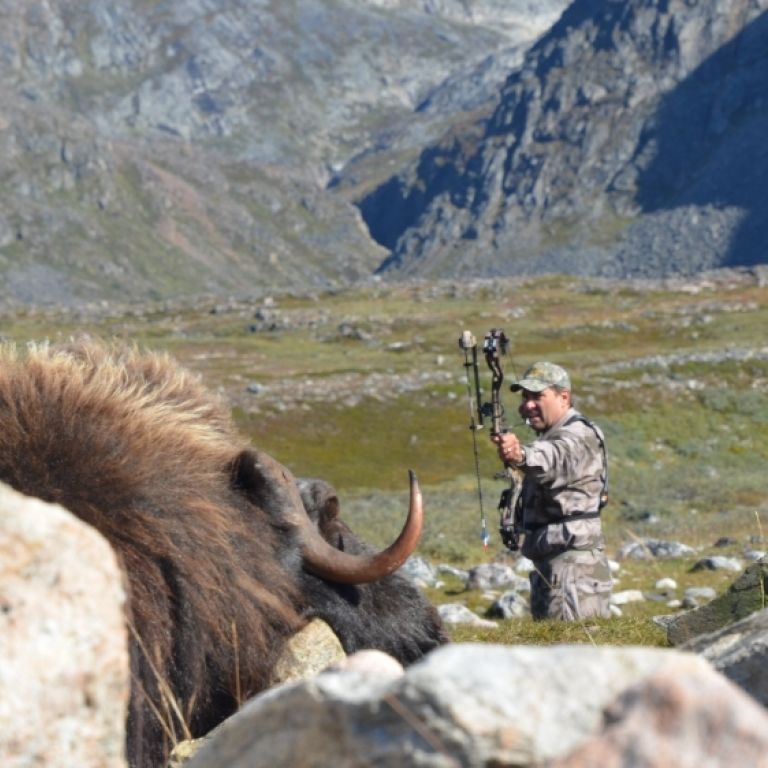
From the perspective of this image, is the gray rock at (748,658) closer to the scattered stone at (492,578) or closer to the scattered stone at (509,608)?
the scattered stone at (509,608)

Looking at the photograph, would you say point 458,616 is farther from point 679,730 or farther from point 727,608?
point 679,730

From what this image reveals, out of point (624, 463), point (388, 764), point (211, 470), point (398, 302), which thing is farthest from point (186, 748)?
point (398, 302)

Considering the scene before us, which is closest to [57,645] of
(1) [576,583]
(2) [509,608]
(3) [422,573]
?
(1) [576,583]

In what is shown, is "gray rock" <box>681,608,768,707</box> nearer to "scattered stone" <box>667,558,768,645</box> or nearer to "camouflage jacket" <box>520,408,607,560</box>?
"scattered stone" <box>667,558,768,645</box>

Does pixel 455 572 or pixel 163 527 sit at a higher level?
pixel 163 527

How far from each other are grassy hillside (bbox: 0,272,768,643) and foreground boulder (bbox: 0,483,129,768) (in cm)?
628

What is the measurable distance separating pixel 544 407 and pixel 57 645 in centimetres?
742

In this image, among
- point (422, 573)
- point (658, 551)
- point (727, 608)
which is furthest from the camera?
point (658, 551)

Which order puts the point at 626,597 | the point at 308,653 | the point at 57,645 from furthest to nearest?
the point at 626,597 → the point at 308,653 → the point at 57,645

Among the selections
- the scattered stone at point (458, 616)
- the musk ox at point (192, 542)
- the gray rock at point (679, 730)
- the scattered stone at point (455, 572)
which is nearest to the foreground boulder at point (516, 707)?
the gray rock at point (679, 730)

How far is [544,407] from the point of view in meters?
9.73

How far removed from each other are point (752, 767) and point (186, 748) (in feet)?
9.42

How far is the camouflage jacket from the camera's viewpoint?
952 cm

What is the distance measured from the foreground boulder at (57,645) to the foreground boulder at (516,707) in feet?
1.80
